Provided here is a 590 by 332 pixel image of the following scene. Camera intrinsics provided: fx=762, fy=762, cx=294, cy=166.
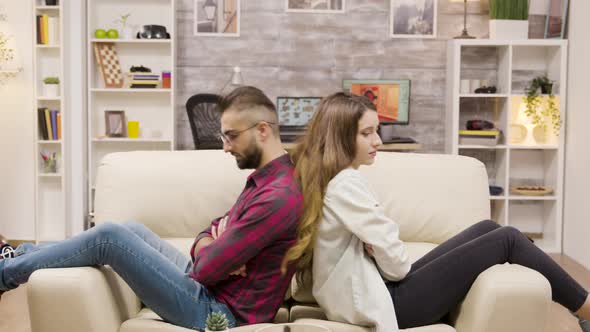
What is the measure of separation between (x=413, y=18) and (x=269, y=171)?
4495 mm

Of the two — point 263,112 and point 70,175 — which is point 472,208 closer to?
point 263,112

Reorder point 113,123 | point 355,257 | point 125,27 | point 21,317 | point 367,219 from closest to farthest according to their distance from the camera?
point 367,219 → point 355,257 → point 21,317 → point 125,27 → point 113,123

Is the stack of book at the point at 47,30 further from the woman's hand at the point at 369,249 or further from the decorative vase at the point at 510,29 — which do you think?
the woman's hand at the point at 369,249

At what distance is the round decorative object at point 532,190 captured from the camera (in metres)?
6.24

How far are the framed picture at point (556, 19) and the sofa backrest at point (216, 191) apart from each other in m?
3.45

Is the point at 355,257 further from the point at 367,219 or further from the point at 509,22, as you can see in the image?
the point at 509,22

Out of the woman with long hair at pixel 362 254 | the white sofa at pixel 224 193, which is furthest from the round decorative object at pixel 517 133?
the woman with long hair at pixel 362 254

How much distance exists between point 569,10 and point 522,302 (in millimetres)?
4382

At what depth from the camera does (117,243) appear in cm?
254

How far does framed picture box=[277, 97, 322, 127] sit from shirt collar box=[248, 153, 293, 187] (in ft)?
13.5

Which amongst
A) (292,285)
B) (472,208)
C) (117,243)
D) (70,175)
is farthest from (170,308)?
(70,175)

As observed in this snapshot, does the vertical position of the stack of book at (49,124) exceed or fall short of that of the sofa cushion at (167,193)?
it exceeds it

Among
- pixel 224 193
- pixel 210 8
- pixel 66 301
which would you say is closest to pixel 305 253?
pixel 224 193

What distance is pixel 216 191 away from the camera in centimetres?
320
